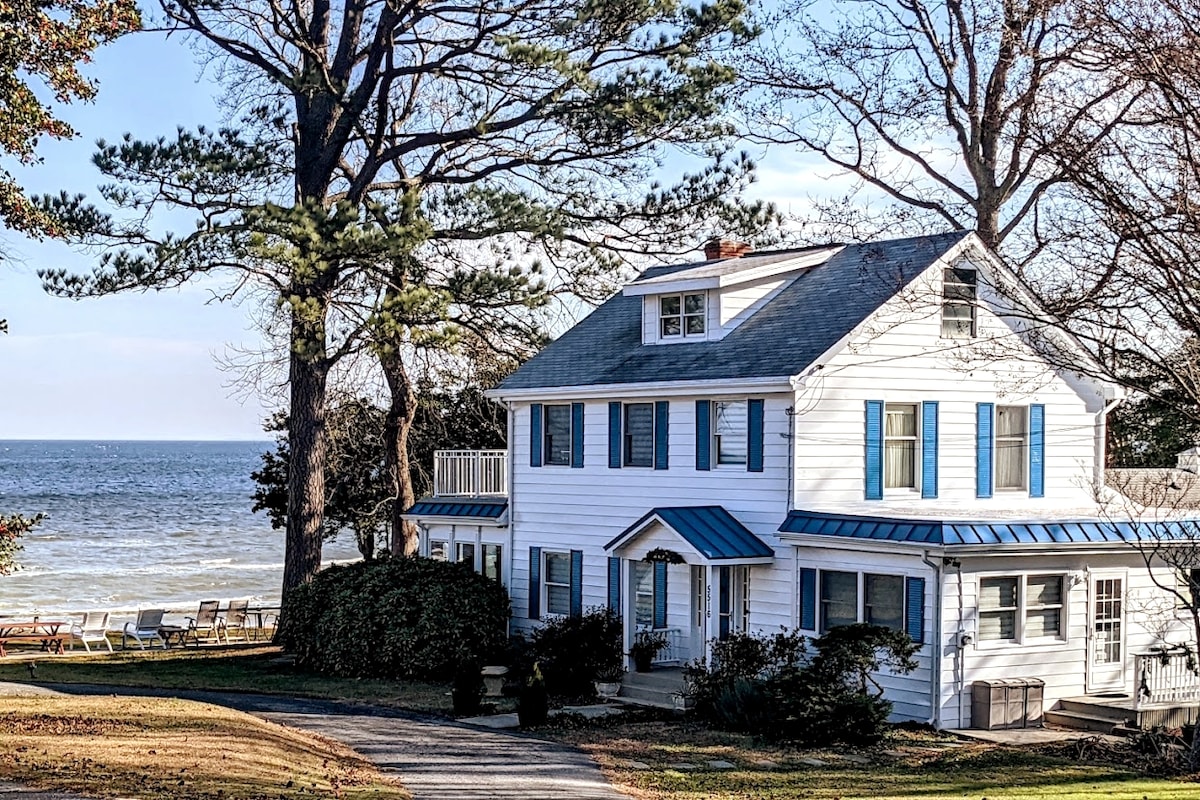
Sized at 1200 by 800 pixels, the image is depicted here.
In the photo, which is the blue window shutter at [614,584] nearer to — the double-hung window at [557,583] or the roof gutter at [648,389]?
the double-hung window at [557,583]

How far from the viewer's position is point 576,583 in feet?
91.2

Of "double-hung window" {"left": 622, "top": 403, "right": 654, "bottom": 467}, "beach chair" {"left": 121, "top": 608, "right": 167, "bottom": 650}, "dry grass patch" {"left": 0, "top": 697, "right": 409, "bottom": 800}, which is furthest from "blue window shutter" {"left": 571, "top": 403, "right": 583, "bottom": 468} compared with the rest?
"beach chair" {"left": 121, "top": 608, "right": 167, "bottom": 650}

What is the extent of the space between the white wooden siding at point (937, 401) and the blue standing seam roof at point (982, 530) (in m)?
1.17

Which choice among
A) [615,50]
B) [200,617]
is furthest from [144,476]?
[615,50]

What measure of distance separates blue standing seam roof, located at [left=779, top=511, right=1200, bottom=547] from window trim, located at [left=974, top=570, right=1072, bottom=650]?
0.69m

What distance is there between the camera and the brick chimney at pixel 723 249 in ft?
99.3

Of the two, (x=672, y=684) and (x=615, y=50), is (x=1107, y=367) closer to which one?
(x=672, y=684)

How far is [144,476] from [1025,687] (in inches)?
5611

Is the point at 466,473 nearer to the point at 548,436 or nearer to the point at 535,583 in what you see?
the point at 548,436

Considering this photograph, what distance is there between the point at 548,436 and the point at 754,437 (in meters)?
6.01

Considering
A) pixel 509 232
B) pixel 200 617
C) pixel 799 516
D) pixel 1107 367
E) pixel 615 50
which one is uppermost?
pixel 615 50

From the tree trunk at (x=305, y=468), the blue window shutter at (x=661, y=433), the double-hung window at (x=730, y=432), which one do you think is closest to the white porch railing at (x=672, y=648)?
the blue window shutter at (x=661, y=433)

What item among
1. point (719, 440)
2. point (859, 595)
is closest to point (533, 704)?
point (859, 595)

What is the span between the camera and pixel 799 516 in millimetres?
23125
